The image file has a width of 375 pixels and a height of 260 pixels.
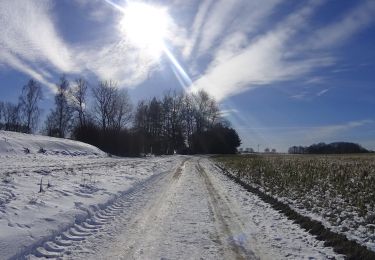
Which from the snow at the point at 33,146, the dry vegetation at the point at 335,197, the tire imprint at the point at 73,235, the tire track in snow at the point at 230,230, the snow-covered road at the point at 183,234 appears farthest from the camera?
the snow at the point at 33,146

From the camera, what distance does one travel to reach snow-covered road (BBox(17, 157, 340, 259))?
7.14 m

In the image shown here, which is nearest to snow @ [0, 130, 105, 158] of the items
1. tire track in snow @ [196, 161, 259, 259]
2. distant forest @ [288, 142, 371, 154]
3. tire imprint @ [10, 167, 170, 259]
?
tire imprint @ [10, 167, 170, 259]

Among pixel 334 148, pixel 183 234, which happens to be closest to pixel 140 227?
pixel 183 234

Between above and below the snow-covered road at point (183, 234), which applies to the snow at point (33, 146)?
above

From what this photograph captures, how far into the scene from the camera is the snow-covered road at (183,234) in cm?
714

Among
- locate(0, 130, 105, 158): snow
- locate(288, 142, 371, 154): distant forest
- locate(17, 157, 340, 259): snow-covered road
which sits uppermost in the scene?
locate(288, 142, 371, 154): distant forest

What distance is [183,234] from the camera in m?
8.72

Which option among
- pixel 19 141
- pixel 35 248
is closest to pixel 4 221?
pixel 35 248

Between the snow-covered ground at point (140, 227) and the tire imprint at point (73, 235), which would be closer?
the tire imprint at point (73, 235)

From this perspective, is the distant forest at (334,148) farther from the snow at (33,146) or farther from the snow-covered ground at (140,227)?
the snow-covered ground at (140,227)

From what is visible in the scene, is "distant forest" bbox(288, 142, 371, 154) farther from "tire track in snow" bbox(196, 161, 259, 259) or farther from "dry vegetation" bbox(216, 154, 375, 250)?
"tire track in snow" bbox(196, 161, 259, 259)

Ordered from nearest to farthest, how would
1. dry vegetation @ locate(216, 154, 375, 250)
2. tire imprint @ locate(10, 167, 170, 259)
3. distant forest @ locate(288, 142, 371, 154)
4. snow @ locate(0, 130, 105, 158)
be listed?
tire imprint @ locate(10, 167, 170, 259) → dry vegetation @ locate(216, 154, 375, 250) → snow @ locate(0, 130, 105, 158) → distant forest @ locate(288, 142, 371, 154)

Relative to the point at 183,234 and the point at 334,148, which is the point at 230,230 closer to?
the point at 183,234

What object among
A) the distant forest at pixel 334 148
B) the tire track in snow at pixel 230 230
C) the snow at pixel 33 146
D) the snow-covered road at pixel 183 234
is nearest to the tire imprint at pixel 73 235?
the snow-covered road at pixel 183 234
